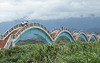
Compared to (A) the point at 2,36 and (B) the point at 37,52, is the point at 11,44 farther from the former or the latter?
(B) the point at 37,52

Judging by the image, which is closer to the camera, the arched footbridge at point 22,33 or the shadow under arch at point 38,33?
the arched footbridge at point 22,33

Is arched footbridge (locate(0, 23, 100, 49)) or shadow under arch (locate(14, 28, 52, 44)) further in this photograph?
shadow under arch (locate(14, 28, 52, 44))

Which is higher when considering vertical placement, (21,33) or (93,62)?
(21,33)

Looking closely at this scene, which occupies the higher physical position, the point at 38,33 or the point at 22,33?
the point at 38,33

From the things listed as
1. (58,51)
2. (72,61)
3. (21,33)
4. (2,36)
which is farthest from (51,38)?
(72,61)

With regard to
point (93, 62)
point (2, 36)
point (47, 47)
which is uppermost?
point (2, 36)

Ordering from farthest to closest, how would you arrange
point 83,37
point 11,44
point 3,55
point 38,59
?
1. point 83,37
2. point 11,44
3. point 3,55
4. point 38,59

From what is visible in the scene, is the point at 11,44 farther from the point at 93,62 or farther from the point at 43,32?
the point at 93,62

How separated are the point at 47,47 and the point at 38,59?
101 centimetres

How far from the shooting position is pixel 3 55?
1397 cm

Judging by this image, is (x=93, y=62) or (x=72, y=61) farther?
(x=72, y=61)

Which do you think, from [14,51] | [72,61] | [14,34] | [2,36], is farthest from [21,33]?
[72,61]

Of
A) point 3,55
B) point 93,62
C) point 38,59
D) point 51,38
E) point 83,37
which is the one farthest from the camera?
point 83,37

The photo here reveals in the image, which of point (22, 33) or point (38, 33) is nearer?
point (22, 33)
